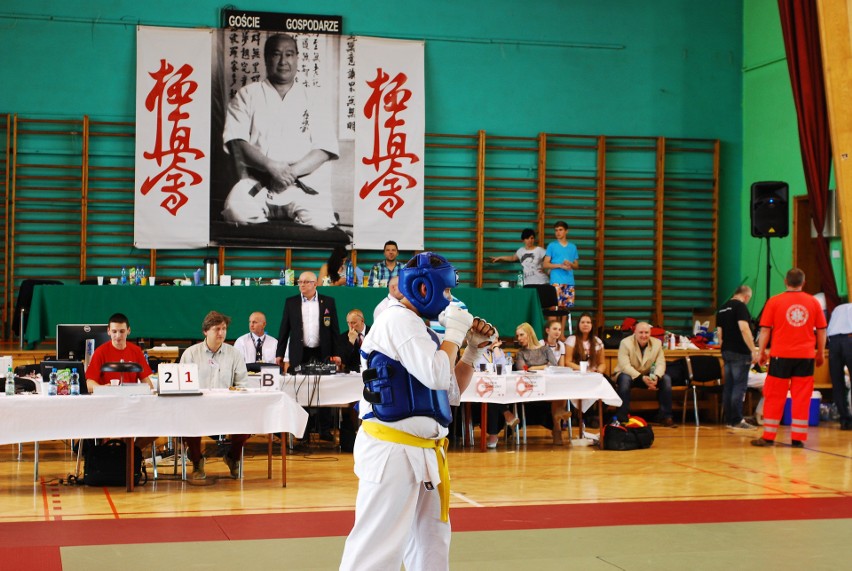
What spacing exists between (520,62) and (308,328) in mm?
6693

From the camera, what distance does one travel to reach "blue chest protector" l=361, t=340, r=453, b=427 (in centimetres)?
387

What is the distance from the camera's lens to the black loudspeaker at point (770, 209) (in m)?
13.7

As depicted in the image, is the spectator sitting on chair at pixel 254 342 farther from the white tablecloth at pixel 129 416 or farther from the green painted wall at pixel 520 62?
the green painted wall at pixel 520 62

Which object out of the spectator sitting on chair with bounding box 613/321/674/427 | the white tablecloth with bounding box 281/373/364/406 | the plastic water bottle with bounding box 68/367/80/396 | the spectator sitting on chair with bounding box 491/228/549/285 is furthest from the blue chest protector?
the spectator sitting on chair with bounding box 491/228/549/285

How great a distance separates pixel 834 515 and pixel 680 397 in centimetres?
624

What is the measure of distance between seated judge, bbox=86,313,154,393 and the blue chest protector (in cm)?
448

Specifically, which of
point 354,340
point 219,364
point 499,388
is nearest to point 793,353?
point 499,388

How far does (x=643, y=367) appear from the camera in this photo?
12.0 m

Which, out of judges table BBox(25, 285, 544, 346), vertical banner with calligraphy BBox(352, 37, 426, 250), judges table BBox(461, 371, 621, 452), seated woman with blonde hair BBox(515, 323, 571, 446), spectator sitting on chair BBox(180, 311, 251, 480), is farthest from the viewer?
vertical banner with calligraphy BBox(352, 37, 426, 250)

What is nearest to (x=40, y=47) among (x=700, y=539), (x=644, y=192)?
(x=644, y=192)

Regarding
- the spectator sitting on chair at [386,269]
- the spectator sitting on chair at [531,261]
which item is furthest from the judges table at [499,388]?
the spectator sitting on chair at [531,261]

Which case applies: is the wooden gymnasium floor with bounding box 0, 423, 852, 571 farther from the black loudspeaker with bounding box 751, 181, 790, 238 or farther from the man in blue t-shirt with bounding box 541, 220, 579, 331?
the man in blue t-shirt with bounding box 541, 220, 579, 331

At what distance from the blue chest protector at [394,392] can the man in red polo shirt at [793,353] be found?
7190 millimetres

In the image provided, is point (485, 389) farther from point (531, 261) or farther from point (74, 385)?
point (531, 261)
